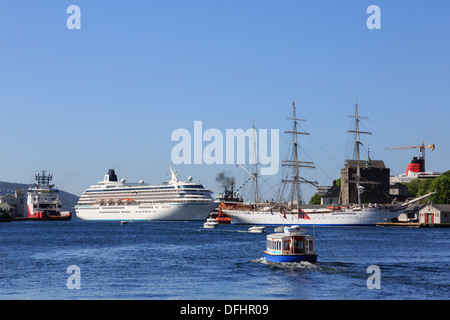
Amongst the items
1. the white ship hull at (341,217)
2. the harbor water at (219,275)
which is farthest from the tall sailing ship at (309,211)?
the harbor water at (219,275)

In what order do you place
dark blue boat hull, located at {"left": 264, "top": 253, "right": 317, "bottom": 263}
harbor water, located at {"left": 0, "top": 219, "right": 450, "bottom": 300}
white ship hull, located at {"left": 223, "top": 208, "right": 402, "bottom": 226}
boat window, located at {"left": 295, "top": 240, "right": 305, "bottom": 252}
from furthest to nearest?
white ship hull, located at {"left": 223, "top": 208, "right": 402, "bottom": 226} → boat window, located at {"left": 295, "top": 240, "right": 305, "bottom": 252} → dark blue boat hull, located at {"left": 264, "top": 253, "right": 317, "bottom": 263} → harbor water, located at {"left": 0, "top": 219, "right": 450, "bottom": 300}

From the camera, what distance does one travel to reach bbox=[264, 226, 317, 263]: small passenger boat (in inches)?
2064

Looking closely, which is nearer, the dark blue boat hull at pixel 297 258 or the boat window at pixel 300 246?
the dark blue boat hull at pixel 297 258

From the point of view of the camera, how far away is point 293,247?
173 ft

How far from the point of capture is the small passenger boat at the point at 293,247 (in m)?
52.4

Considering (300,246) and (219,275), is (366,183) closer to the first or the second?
(300,246)

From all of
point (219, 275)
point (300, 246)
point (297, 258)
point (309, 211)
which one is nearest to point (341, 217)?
point (309, 211)

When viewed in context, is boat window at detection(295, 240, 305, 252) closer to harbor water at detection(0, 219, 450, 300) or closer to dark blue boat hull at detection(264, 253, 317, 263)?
dark blue boat hull at detection(264, 253, 317, 263)

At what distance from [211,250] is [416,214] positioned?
94.6 metres

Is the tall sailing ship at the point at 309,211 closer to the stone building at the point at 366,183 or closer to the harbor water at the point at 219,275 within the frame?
the stone building at the point at 366,183

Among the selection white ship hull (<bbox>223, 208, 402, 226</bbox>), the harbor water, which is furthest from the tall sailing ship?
the harbor water
